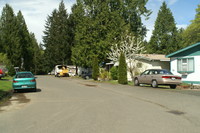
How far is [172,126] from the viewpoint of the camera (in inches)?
272

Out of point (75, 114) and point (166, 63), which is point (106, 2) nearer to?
point (166, 63)

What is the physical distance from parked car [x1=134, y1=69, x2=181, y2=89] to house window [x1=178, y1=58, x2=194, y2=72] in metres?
5.07

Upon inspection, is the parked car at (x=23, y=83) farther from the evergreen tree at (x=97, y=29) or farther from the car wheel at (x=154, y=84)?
the evergreen tree at (x=97, y=29)

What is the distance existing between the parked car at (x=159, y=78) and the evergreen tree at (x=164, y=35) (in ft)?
133

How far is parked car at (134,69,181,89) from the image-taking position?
65.6ft

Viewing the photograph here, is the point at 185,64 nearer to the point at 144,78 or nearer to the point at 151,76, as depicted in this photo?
the point at 144,78

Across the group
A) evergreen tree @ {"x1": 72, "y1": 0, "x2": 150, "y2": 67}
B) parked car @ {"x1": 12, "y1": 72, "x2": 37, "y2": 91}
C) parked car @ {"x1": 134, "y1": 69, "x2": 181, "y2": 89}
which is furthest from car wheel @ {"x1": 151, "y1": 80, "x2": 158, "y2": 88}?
evergreen tree @ {"x1": 72, "y1": 0, "x2": 150, "y2": 67}

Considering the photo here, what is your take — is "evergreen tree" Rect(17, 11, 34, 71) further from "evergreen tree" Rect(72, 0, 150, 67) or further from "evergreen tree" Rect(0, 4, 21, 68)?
"evergreen tree" Rect(72, 0, 150, 67)

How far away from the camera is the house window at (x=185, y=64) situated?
2478 centimetres

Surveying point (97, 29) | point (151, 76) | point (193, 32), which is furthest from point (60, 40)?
point (151, 76)

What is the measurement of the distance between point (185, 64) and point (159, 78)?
669cm

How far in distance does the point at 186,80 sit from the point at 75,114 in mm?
19228

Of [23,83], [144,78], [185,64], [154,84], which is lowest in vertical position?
[154,84]

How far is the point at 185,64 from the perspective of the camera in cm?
2555
